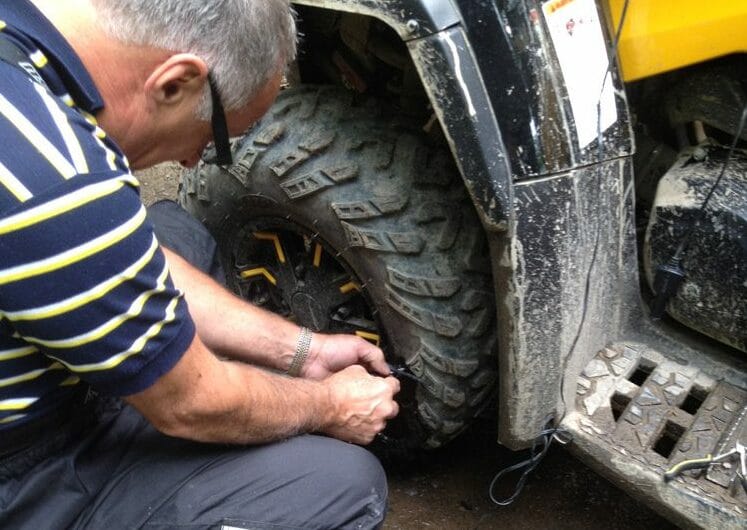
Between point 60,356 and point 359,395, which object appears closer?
point 60,356

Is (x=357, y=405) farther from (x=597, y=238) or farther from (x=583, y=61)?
(x=583, y=61)

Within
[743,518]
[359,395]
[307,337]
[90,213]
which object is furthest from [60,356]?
[743,518]

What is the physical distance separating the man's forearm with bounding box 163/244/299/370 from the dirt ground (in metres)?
0.52

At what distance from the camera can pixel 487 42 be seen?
133 cm

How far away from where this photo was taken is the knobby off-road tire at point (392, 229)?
5.57ft

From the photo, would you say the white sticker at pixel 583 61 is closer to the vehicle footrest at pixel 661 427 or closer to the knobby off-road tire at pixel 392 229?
the knobby off-road tire at pixel 392 229

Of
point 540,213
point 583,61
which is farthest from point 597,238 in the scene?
point 583,61

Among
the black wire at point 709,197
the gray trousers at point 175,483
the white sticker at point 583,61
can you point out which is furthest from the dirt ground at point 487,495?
the white sticker at point 583,61

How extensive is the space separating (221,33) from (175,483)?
789 millimetres

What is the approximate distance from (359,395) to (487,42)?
29.9 inches

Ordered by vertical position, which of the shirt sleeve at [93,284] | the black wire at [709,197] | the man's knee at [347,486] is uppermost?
the shirt sleeve at [93,284]

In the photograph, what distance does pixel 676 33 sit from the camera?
1.42m

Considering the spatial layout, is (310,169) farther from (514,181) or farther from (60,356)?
(60,356)

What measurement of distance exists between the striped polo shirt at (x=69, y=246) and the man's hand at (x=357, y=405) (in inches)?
19.3
